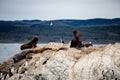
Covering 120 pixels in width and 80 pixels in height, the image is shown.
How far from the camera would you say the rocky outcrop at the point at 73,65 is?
19.7 metres

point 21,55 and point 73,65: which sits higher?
point 73,65

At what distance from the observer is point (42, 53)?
2355 centimetres

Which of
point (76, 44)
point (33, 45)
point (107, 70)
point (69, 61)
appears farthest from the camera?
point (33, 45)

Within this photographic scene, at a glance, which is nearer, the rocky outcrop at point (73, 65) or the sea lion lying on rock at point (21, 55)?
the rocky outcrop at point (73, 65)

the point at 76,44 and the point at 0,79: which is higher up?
the point at 76,44

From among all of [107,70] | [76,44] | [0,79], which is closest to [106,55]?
[107,70]

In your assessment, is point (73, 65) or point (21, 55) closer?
point (73, 65)

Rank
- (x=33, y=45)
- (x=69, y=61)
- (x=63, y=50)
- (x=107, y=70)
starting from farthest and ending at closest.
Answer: (x=33, y=45) < (x=63, y=50) < (x=69, y=61) < (x=107, y=70)

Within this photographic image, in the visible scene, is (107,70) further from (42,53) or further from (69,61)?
(42,53)

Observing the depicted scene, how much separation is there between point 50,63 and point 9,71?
4.17m

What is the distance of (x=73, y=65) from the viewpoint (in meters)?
20.6

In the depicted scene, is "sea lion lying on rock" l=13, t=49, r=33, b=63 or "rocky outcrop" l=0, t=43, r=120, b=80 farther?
"sea lion lying on rock" l=13, t=49, r=33, b=63

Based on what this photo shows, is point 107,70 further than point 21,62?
No

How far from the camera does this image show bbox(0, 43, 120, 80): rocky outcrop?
774 inches
